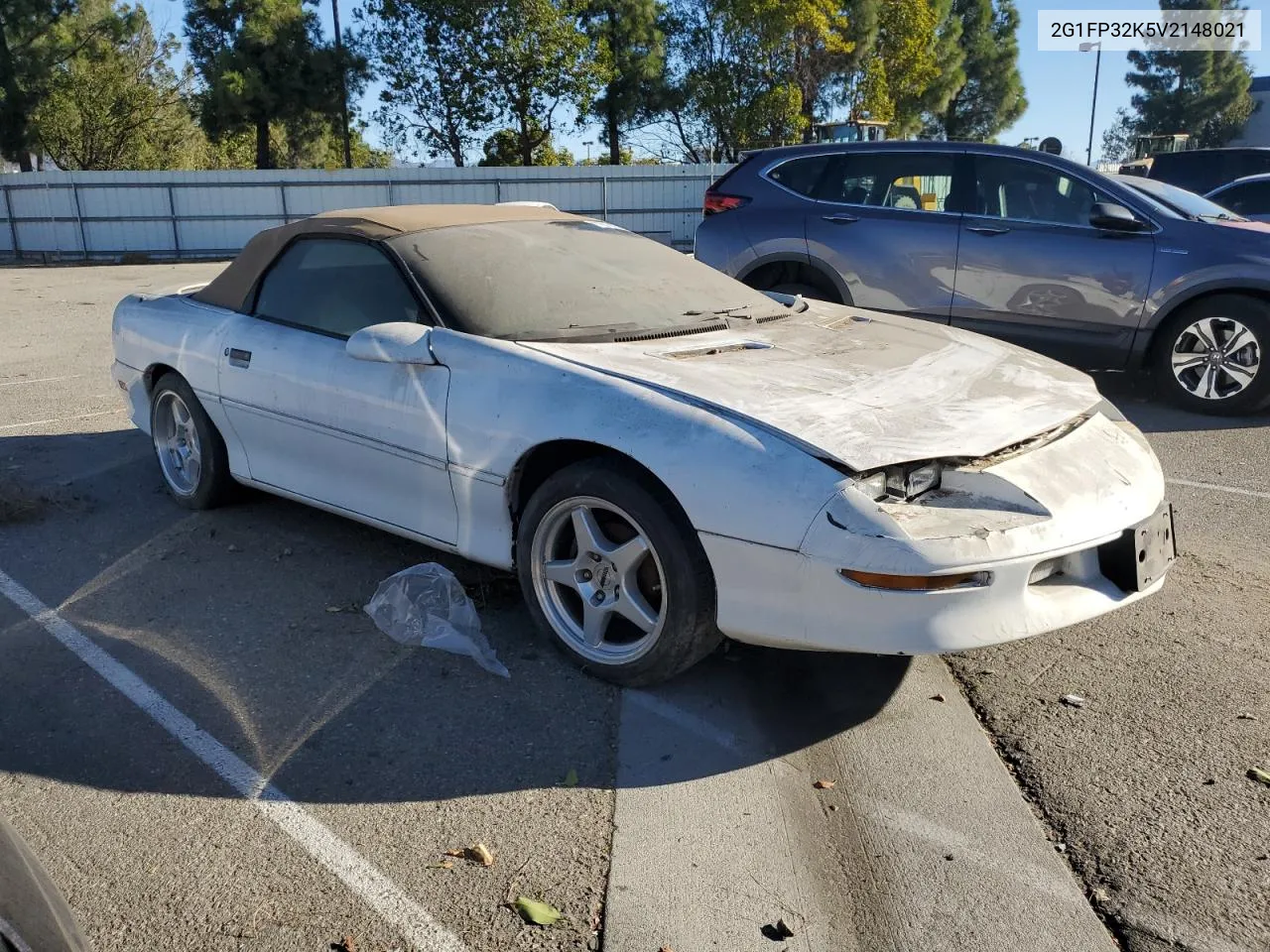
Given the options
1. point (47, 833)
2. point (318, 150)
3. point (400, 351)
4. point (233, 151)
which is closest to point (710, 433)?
point (400, 351)

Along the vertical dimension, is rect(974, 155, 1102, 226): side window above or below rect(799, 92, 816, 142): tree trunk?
below

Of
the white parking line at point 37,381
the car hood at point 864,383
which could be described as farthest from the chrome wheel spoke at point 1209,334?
the white parking line at point 37,381

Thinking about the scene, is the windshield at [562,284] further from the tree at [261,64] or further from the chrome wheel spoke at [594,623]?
the tree at [261,64]

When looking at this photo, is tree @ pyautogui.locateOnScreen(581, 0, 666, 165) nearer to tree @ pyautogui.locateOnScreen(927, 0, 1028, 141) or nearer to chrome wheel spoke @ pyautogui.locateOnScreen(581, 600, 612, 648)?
tree @ pyautogui.locateOnScreen(927, 0, 1028, 141)

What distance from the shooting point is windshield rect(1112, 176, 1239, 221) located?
7.34m

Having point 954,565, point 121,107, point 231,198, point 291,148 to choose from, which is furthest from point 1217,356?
point 121,107

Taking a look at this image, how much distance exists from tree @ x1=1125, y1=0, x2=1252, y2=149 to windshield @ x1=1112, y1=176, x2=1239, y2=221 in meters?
60.8

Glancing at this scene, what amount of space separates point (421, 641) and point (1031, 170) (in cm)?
564

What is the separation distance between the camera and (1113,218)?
7.06m

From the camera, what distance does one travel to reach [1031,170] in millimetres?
7496

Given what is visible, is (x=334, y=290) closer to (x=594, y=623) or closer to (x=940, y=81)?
(x=594, y=623)

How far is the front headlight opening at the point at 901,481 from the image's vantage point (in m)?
3.00

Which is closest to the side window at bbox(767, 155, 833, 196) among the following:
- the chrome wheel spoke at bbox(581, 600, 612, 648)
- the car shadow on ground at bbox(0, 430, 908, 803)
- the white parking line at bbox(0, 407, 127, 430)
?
the car shadow on ground at bbox(0, 430, 908, 803)

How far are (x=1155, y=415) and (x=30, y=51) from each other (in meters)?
34.2
